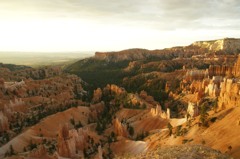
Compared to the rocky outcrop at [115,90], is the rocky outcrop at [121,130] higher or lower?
lower

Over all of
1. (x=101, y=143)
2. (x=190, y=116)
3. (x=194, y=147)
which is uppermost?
(x=194, y=147)

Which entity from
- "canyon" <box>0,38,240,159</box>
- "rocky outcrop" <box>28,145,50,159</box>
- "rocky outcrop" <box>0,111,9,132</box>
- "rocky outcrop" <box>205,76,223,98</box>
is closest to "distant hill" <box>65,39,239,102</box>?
"canyon" <box>0,38,240,159</box>

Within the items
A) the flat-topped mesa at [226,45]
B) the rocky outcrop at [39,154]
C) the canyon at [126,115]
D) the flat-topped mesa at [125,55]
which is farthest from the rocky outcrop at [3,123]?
the flat-topped mesa at [226,45]

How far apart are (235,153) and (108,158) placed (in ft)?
65.8

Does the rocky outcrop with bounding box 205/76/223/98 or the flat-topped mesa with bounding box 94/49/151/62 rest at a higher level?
the flat-topped mesa with bounding box 94/49/151/62

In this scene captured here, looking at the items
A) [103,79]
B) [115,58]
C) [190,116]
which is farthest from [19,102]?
[115,58]

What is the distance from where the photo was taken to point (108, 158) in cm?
3994

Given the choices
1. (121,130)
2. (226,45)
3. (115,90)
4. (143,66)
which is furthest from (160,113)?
(226,45)

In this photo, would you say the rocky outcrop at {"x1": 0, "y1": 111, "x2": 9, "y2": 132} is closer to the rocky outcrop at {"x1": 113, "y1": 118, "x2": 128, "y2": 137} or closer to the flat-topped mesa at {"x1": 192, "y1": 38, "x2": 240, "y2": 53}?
the rocky outcrop at {"x1": 113, "y1": 118, "x2": 128, "y2": 137}

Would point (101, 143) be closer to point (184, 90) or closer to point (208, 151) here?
point (208, 151)

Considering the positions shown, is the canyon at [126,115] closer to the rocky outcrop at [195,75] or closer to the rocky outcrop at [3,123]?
the rocky outcrop at [195,75]

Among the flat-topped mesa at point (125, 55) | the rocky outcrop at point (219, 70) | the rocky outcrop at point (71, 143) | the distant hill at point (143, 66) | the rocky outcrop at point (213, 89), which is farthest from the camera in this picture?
the flat-topped mesa at point (125, 55)

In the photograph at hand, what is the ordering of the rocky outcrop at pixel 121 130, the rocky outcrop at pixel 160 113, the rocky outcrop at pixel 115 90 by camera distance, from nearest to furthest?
the rocky outcrop at pixel 121 130
the rocky outcrop at pixel 160 113
the rocky outcrop at pixel 115 90

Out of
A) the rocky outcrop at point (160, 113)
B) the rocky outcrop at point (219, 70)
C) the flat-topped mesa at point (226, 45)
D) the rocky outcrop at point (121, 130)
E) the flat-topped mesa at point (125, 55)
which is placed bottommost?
the rocky outcrop at point (121, 130)
